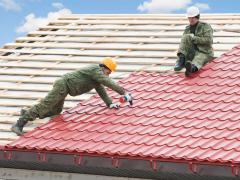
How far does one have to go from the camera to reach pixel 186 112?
559 inches

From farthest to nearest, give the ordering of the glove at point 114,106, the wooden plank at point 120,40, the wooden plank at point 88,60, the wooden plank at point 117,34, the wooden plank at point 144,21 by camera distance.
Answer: the wooden plank at point 144,21 < the wooden plank at point 117,34 < the wooden plank at point 120,40 < the wooden plank at point 88,60 < the glove at point 114,106

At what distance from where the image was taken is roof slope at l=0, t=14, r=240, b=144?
55.2ft

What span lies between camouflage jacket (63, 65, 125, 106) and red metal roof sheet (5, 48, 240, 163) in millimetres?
322

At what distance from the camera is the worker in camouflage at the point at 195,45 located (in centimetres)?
1608

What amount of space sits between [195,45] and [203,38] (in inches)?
9.0

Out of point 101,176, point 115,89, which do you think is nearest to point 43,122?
point 115,89

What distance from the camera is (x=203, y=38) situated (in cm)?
1617

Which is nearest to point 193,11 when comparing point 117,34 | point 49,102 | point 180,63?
point 180,63

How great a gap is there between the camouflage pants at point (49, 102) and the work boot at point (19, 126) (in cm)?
7

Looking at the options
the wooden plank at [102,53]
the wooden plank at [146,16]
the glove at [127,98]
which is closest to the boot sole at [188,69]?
the glove at [127,98]

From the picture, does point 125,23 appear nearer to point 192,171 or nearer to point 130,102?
point 130,102

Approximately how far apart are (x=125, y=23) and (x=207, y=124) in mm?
7566

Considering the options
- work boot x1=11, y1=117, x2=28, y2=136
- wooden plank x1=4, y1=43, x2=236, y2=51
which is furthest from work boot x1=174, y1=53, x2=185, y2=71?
work boot x1=11, y1=117, x2=28, y2=136

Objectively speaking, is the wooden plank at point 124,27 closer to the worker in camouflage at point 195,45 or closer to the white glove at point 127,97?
the worker in camouflage at point 195,45
